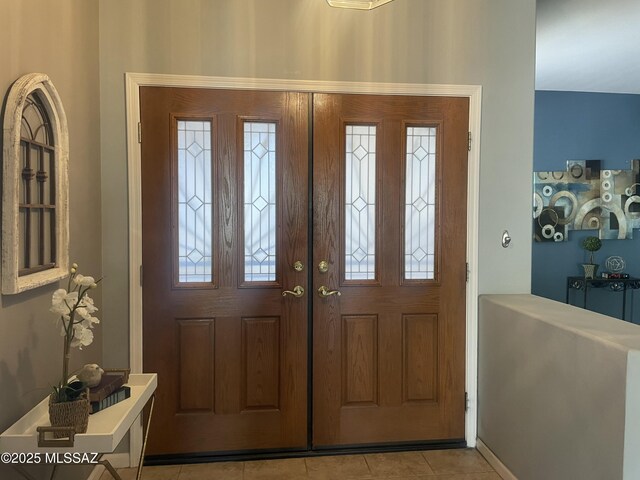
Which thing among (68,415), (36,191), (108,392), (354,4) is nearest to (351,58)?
(354,4)

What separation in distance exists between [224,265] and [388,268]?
35.8 inches

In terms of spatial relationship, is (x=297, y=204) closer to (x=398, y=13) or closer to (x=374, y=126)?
(x=374, y=126)

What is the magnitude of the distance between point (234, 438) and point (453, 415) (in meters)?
1.25

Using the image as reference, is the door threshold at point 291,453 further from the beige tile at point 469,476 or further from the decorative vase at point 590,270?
the decorative vase at point 590,270

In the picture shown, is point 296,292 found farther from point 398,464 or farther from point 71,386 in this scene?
point 71,386

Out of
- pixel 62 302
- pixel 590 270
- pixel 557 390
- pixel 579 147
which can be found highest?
pixel 579 147

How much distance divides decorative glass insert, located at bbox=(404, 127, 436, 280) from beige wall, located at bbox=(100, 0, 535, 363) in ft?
0.95

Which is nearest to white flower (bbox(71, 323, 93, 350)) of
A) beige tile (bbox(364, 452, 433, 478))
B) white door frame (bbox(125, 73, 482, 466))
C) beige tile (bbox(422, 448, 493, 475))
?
white door frame (bbox(125, 73, 482, 466))

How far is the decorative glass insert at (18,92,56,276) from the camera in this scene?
1.56 metres

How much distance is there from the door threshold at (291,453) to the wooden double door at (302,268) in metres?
0.03

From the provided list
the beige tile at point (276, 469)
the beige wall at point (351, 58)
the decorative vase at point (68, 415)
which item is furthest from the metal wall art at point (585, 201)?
the decorative vase at point (68, 415)

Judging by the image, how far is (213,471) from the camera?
243cm

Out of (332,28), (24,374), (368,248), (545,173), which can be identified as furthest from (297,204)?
(545,173)

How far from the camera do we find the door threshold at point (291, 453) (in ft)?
8.21
